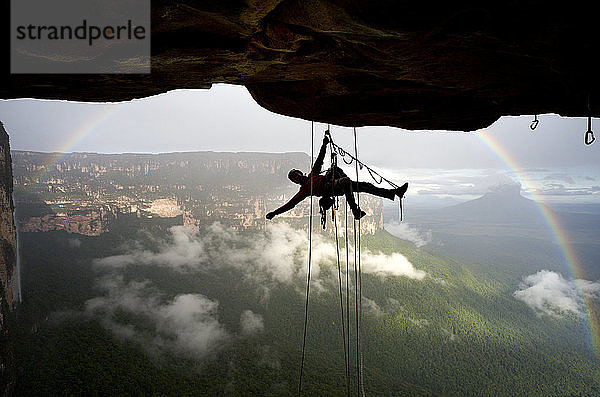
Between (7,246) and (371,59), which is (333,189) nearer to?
(371,59)

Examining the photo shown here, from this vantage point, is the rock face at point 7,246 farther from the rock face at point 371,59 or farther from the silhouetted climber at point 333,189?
the rock face at point 371,59

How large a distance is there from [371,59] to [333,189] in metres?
2.49

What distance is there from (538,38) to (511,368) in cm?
7025

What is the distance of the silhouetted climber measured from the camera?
Result: 18.2 ft

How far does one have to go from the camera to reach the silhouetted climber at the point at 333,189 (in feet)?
18.2

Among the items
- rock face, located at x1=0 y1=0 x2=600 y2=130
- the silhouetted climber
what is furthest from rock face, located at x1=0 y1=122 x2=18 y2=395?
rock face, located at x1=0 y1=0 x2=600 y2=130

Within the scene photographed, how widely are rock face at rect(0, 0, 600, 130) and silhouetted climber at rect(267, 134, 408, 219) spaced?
1.07 m

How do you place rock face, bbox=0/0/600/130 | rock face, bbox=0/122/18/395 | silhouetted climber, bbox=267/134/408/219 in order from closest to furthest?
rock face, bbox=0/0/600/130 → silhouetted climber, bbox=267/134/408/219 → rock face, bbox=0/122/18/395

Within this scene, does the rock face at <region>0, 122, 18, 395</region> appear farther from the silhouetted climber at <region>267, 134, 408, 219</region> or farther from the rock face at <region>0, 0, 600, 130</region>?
the rock face at <region>0, 0, 600, 130</region>

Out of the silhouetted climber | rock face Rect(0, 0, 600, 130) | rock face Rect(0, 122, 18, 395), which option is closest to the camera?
rock face Rect(0, 0, 600, 130)

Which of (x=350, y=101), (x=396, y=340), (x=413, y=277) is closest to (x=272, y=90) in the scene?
(x=350, y=101)

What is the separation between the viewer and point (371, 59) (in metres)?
3.84

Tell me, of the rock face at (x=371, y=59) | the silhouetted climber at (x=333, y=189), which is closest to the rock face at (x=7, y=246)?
the silhouetted climber at (x=333, y=189)

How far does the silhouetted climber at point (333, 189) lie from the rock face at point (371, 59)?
107 cm
